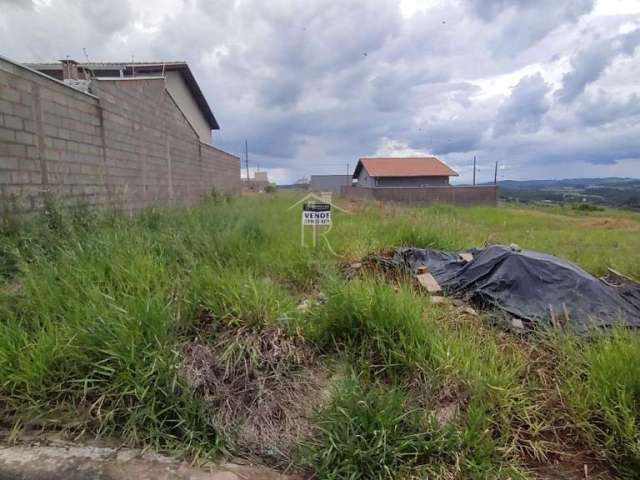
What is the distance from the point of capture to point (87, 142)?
479 cm

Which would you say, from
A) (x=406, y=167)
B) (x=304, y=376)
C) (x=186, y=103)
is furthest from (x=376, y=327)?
(x=406, y=167)

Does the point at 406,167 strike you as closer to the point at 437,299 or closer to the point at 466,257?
the point at 466,257

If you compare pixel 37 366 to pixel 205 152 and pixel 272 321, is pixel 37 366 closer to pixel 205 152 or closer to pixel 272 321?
pixel 272 321

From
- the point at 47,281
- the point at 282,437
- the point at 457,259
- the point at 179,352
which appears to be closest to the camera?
the point at 282,437

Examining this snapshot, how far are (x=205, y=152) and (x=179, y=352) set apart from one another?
37.4ft

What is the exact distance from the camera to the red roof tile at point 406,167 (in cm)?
2970

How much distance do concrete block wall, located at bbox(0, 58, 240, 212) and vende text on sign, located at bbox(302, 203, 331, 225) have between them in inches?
106

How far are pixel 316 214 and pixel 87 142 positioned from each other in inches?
139

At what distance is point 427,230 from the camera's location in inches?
Result: 209

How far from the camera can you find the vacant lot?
1.60 metres

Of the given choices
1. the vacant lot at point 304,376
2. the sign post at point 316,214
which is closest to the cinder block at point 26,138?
the vacant lot at point 304,376

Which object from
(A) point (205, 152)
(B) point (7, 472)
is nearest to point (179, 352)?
(B) point (7, 472)

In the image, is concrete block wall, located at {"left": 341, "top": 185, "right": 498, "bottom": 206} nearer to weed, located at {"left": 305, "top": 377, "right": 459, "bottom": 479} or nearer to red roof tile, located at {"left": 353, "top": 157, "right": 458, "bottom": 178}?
red roof tile, located at {"left": 353, "top": 157, "right": 458, "bottom": 178}

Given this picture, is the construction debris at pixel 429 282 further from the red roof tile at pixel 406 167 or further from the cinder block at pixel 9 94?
the red roof tile at pixel 406 167
